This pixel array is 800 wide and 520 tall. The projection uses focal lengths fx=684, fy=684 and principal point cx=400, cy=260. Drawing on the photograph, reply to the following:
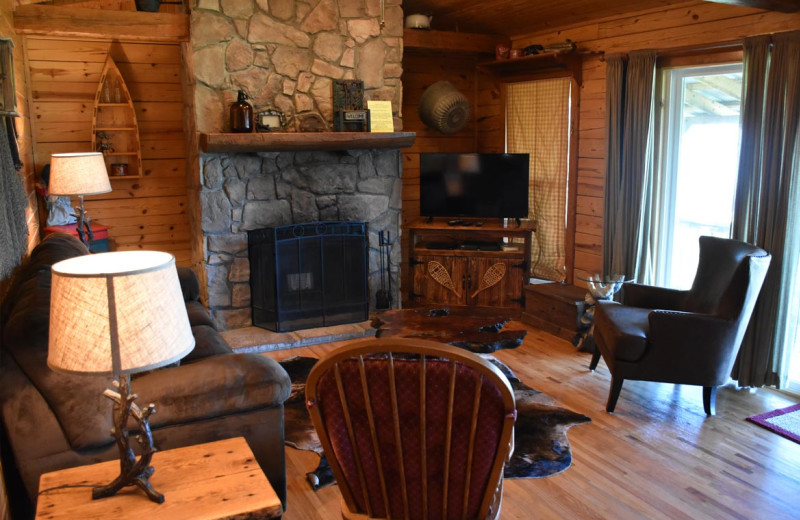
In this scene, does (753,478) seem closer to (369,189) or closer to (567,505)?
(567,505)

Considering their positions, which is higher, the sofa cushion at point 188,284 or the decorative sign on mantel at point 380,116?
the decorative sign on mantel at point 380,116

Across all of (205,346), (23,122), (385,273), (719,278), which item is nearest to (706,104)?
(719,278)

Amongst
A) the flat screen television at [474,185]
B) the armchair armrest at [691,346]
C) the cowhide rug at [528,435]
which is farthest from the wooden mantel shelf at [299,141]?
the armchair armrest at [691,346]

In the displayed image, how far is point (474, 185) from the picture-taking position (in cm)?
577

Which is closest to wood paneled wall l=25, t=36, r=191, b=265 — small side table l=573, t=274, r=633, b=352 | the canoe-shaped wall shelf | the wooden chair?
the canoe-shaped wall shelf

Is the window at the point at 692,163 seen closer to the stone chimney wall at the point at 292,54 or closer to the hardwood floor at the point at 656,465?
the hardwood floor at the point at 656,465

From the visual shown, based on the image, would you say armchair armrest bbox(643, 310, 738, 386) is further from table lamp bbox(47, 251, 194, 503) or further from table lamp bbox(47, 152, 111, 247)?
table lamp bbox(47, 152, 111, 247)

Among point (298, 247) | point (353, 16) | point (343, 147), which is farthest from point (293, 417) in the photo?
point (353, 16)

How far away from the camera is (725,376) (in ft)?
12.0

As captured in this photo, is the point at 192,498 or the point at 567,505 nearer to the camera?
the point at 192,498

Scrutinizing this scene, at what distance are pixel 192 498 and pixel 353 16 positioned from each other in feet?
13.7

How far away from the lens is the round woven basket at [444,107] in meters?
5.88

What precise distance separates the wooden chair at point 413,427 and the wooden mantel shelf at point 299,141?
10.5ft

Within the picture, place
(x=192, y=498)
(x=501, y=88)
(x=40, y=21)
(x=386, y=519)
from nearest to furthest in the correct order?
(x=192, y=498), (x=386, y=519), (x=40, y=21), (x=501, y=88)
